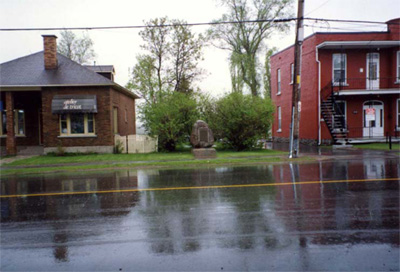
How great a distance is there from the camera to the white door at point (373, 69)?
23453 mm

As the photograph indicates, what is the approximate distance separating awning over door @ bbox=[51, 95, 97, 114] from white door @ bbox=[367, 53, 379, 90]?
19458 mm

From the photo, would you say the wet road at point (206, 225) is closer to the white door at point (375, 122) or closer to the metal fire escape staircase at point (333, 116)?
the metal fire escape staircase at point (333, 116)

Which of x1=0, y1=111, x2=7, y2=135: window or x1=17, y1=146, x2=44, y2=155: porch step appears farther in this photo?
x1=0, y1=111, x2=7, y2=135: window

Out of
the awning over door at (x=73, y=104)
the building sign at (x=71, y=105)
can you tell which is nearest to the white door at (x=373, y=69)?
the awning over door at (x=73, y=104)

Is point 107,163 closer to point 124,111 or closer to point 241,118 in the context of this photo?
point 241,118

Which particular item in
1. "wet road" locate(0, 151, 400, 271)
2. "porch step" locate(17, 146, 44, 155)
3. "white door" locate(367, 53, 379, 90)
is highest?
"white door" locate(367, 53, 379, 90)

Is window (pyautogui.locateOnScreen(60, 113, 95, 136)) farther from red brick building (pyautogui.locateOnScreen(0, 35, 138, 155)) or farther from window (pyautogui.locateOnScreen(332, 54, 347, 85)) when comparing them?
window (pyautogui.locateOnScreen(332, 54, 347, 85))

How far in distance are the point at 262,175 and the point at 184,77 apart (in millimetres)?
23627

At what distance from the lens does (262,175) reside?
1092cm

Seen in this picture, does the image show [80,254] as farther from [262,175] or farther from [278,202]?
[262,175]

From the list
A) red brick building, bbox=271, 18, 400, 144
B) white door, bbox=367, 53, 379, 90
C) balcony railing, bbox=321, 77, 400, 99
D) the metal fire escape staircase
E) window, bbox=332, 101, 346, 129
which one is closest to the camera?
the metal fire escape staircase

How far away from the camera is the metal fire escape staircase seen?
71.8 feet

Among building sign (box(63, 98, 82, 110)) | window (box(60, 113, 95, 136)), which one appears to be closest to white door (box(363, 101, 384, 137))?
window (box(60, 113, 95, 136))

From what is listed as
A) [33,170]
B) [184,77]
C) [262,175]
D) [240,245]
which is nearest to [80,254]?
[240,245]
